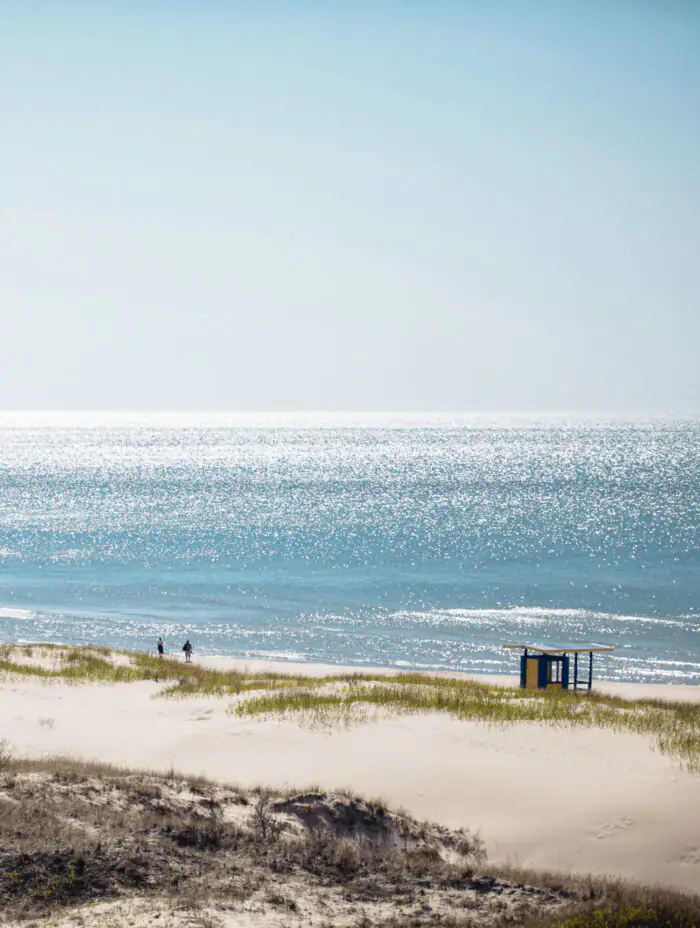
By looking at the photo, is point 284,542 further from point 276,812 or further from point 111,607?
point 276,812

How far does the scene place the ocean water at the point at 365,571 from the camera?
1719 inches

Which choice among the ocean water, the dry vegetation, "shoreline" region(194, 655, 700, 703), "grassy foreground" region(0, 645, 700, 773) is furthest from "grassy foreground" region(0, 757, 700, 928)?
the ocean water

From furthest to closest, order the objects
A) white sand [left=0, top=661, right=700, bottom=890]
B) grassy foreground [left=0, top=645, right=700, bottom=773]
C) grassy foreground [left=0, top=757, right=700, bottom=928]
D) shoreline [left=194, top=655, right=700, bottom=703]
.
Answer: shoreline [left=194, top=655, right=700, bottom=703]
grassy foreground [left=0, top=645, right=700, bottom=773]
white sand [left=0, top=661, right=700, bottom=890]
grassy foreground [left=0, top=757, right=700, bottom=928]

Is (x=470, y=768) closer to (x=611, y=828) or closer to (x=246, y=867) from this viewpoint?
(x=611, y=828)

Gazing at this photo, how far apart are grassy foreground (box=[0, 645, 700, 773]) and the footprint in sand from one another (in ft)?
8.51

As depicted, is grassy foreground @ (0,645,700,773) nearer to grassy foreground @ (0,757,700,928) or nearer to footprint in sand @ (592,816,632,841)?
footprint in sand @ (592,816,632,841)

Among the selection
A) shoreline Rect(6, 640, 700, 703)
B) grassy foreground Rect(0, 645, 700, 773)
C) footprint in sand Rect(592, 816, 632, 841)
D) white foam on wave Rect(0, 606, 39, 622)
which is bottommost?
white foam on wave Rect(0, 606, 39, 622)

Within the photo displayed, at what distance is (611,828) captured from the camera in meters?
12.7

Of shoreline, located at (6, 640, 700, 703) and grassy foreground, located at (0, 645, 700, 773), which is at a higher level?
grassy foreground, located at (0, 645, 700, 773)

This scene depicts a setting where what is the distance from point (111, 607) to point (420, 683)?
31536 millimetres

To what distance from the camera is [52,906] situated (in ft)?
29.5

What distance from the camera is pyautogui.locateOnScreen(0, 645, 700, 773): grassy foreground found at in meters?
18.5

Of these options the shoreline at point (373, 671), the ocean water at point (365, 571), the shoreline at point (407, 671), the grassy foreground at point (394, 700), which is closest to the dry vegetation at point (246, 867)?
the grassy foreground at point (394, 700)

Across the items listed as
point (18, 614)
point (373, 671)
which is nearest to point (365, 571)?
point (18, 614)
